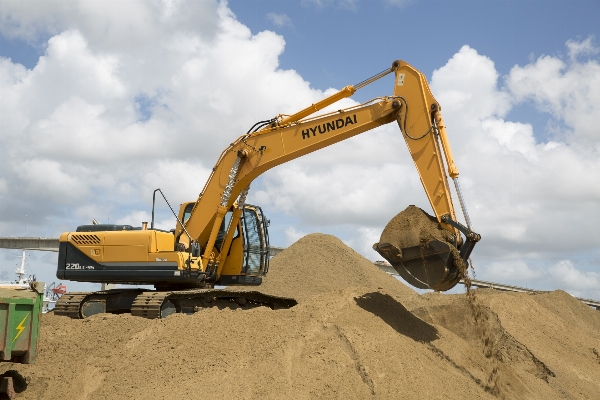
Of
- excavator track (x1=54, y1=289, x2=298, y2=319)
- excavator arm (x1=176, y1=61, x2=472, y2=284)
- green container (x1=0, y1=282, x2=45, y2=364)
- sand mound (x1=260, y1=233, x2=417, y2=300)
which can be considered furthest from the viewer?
sand mound (x1=260, y1=233, x2=417, y2=300)

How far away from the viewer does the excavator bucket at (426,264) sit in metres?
9.52

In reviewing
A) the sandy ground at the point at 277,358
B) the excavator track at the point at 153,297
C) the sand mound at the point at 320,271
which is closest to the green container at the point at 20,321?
the sandy ground at the point at 277,358

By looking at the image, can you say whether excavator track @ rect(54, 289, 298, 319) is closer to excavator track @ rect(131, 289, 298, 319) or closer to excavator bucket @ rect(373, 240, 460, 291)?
excavator track @ rect(131, 289, 298, 319)

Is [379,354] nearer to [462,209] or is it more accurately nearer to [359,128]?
[462,209]

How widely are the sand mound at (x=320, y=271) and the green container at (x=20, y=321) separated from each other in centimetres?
1380

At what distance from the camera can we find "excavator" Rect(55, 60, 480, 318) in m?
11.0

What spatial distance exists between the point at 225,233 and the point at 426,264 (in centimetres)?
479

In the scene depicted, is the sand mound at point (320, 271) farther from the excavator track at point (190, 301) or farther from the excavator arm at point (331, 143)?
the excavator arm at point (331, 143)

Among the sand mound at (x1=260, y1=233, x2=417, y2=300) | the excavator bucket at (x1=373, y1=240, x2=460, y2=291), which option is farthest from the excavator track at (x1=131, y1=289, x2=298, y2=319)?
the sand mound at (x1=260, y1=233, x2=417, y2=300)

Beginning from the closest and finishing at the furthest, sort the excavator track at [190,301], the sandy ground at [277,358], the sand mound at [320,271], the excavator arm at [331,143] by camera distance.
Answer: the sandy ground at [277,358], the excavator arm at [331,143], the excavator track at [190,301], the sand mound at [320,271]

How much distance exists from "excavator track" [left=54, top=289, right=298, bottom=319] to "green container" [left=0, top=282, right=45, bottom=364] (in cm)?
345

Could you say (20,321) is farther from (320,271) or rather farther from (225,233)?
(320,271)

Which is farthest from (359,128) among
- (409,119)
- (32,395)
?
(32,395)

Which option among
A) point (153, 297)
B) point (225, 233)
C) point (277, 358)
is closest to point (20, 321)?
point (277, 358)
